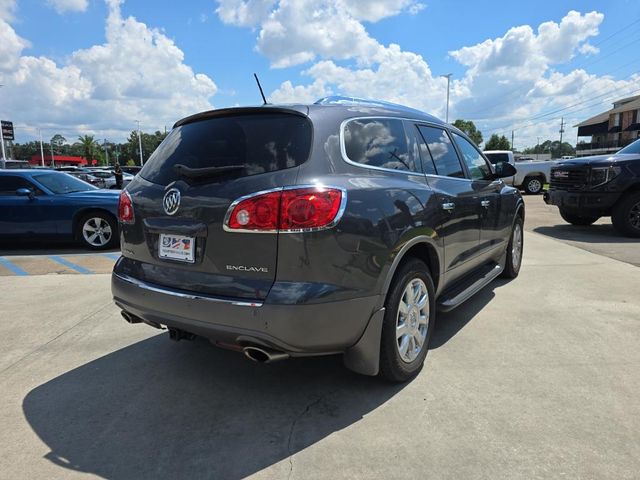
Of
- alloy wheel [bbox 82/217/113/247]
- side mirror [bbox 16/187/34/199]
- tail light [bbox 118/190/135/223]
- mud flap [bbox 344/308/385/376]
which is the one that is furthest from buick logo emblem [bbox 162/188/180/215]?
side mirror [bbox 16/187/34/199]

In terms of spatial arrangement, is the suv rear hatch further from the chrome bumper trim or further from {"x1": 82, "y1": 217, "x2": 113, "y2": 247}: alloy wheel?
{"x1": 82, "y1": 217, "x2": 113, "y2": 247}: alloy wheel

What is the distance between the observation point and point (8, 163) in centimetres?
2647

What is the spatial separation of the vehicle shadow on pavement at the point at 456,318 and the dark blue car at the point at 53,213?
5966 mm

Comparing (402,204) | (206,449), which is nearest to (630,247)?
(402,204)

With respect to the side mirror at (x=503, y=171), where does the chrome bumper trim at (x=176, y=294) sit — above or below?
below

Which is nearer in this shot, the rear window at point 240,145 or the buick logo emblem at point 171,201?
the rear window at point 240,145

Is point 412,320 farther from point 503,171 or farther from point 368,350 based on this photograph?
point 503,171

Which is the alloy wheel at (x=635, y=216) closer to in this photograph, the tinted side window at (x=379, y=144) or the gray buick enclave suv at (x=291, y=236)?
the gray buick enclave suv at (x=291, y=236)

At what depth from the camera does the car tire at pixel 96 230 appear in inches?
313

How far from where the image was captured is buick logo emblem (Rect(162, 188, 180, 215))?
9.01 feet

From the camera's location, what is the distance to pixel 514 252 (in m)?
5.72

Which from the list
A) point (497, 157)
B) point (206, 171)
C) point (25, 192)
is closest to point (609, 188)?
point (206, 171)

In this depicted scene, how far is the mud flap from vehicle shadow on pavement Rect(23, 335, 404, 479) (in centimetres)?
27

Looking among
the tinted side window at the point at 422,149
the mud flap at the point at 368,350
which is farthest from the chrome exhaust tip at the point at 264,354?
the tinted side window at the point at 422,149
